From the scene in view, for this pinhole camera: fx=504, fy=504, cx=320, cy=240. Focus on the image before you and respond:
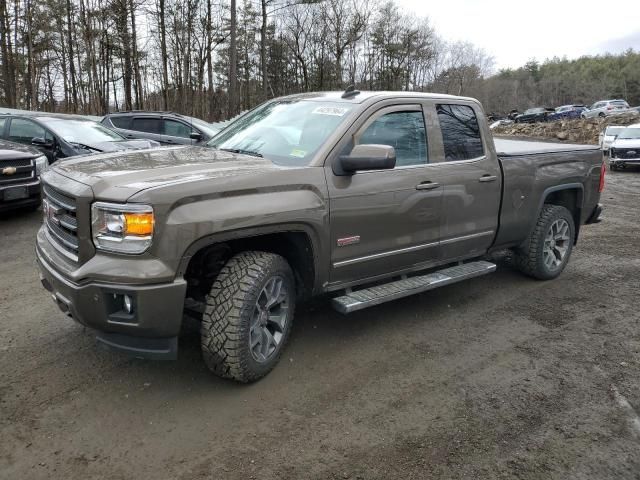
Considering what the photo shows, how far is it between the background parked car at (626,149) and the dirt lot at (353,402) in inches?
609

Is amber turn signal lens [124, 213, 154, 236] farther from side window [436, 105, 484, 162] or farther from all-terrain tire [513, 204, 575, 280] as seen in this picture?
all-terrain tire [513, 204, 575, 280]

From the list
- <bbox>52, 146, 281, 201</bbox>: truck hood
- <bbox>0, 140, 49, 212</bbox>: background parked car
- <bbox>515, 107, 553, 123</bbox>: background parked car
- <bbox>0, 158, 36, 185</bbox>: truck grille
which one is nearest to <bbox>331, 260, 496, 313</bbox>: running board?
<bbox>52, 146, 281, 201</bbox>: truck hood

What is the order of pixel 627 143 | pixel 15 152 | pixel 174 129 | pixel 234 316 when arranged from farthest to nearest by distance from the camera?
pixel 627 143 < pixel 174 129 < pixel 15 152 < pixel 234 316

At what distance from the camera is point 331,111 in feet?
13.0

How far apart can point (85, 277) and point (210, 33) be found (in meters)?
33.8

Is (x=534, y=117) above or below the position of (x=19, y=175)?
above

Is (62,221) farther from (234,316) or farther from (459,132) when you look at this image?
(459,132)

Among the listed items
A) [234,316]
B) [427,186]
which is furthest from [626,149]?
[234,316]

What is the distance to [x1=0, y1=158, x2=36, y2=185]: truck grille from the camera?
740cm

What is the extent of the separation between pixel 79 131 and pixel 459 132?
768cm

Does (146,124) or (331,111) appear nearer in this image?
(331,111)

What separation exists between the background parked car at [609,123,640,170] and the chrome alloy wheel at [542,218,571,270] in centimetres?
1469

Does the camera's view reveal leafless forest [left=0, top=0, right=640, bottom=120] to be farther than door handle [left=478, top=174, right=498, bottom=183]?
Yes

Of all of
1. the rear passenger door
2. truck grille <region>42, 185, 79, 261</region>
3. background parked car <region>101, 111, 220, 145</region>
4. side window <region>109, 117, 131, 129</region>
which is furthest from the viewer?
side window <region>109, 117, 131, 129</region>
